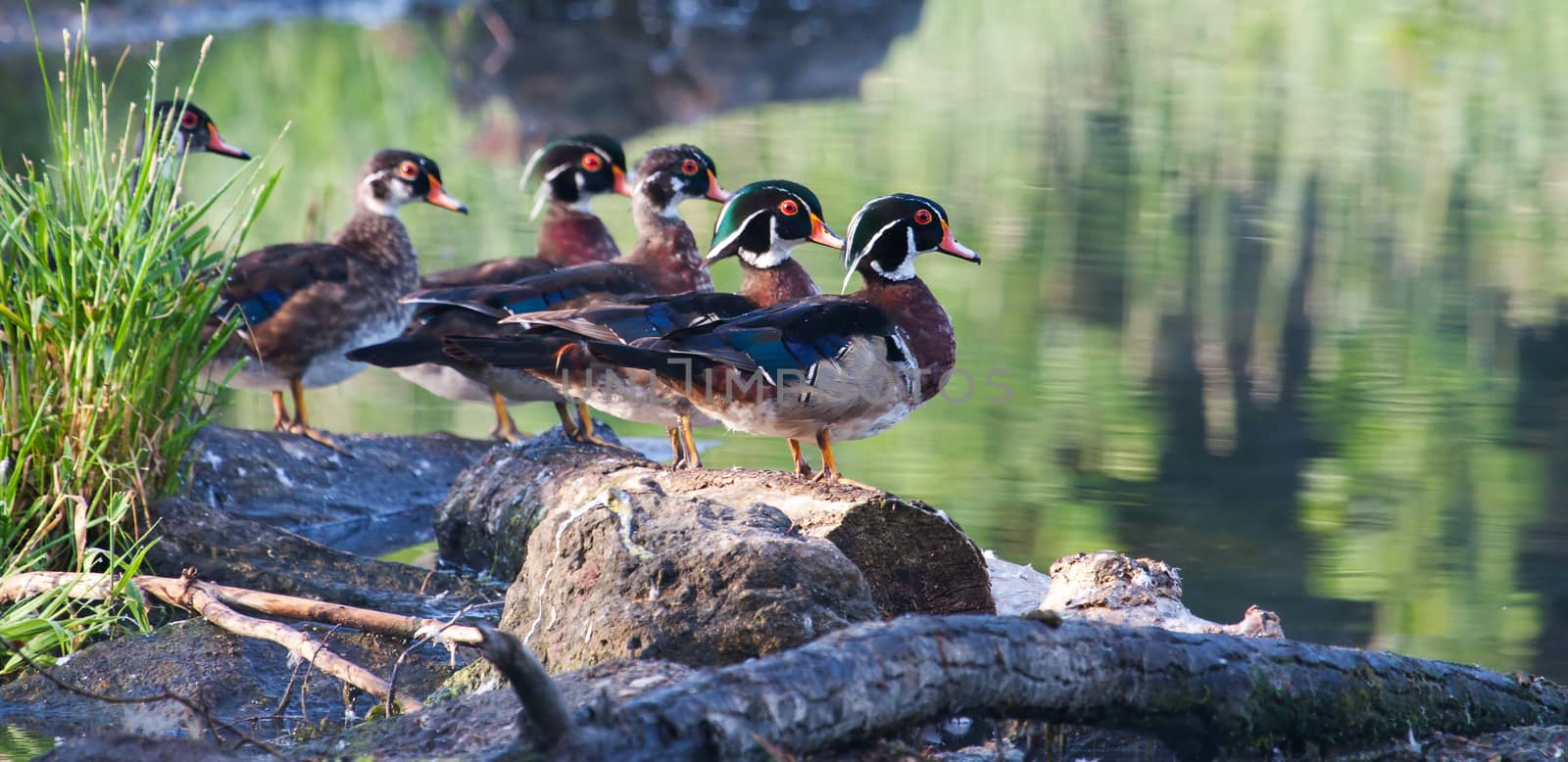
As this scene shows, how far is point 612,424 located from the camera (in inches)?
313

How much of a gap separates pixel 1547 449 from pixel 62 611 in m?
5.66

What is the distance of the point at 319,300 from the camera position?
258 inches

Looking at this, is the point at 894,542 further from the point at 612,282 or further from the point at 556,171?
the point at 556,171

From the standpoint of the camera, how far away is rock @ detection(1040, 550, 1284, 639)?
13.8ft

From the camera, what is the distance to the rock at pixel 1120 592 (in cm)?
422

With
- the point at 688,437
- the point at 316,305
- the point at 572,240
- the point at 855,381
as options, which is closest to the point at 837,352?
the point at 855,381

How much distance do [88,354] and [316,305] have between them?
197 cm

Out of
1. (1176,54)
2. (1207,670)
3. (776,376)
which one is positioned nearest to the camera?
(1207,670)

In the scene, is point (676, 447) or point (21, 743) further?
point (676, 447)

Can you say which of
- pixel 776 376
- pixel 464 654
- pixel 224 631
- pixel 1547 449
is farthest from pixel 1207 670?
pixel 1547 449

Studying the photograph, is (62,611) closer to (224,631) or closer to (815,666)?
(224,631)

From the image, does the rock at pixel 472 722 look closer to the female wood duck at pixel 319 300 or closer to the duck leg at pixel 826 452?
the duck leg at pixel 826 452

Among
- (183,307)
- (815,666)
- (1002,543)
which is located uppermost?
(183,307)

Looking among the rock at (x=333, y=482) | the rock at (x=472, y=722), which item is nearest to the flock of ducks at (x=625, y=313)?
the rock at (x=333, y=482)
